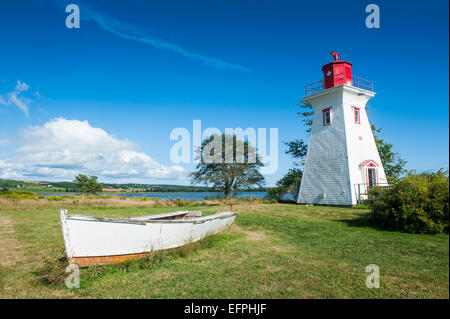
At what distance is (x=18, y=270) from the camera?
20.5 ft

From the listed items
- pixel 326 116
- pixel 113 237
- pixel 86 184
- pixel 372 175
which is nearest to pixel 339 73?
pixel 326 116

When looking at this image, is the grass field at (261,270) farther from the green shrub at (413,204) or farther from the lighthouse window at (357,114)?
the lighthouse window at (357,114)

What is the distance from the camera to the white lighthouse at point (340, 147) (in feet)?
61.7

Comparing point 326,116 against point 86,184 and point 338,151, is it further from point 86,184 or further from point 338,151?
point 86,184

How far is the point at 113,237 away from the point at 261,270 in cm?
338

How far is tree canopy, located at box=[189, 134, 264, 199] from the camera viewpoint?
34.5m

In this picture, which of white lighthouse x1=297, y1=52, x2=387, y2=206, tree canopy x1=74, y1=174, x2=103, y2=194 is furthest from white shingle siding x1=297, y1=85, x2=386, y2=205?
tree canopy x1=74, y1=174, x2=103, y2=194

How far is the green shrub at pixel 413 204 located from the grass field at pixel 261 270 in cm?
63

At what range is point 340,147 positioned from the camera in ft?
63.6

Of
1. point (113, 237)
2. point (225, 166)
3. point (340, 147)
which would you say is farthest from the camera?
point (225, 166)

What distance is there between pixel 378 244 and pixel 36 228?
13722 mm

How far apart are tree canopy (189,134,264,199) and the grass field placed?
25.3m
